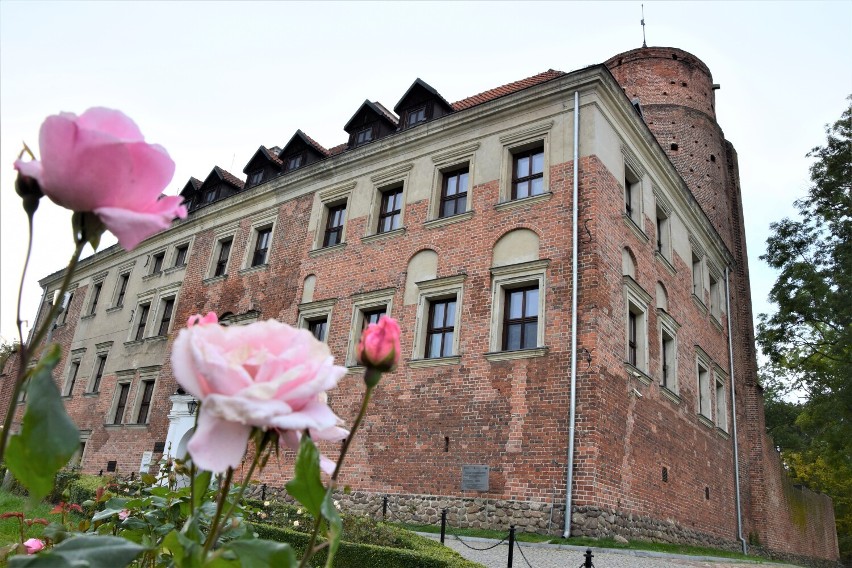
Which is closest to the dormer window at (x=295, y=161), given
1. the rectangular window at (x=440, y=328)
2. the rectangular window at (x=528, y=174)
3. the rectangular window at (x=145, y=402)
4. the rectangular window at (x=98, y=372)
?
the rectangular window at (x=528, y=174)

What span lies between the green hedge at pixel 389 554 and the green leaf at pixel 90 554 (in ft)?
20.9

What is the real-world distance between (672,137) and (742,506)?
12335 mm

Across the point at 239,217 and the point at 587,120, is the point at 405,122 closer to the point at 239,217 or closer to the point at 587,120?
the point at 587,120

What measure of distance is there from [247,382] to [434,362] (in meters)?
13.2

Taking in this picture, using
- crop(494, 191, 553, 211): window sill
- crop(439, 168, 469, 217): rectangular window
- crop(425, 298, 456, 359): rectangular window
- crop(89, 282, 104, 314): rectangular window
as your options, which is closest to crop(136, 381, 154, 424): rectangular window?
crop(89, 282, 104, 314): rectangular window

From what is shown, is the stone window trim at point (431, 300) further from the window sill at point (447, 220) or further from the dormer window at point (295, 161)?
the dormer window at point (295, 161)

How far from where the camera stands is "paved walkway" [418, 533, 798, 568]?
8.81 metres

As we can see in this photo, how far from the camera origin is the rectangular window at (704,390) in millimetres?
17875

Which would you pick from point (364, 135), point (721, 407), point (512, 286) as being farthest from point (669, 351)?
point (364, 135)

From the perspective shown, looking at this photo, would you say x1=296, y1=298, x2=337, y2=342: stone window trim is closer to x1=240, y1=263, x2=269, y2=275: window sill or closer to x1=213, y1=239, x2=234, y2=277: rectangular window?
x1=240, y1=263, x2=269, y2=275: window sill

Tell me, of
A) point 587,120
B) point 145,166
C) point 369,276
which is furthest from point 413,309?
point 145,166

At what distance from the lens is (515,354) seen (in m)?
12.9

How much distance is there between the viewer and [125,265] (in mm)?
26656

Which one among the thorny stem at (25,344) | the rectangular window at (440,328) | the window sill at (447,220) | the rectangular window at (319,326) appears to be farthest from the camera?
the rectangular window at (319,326)
